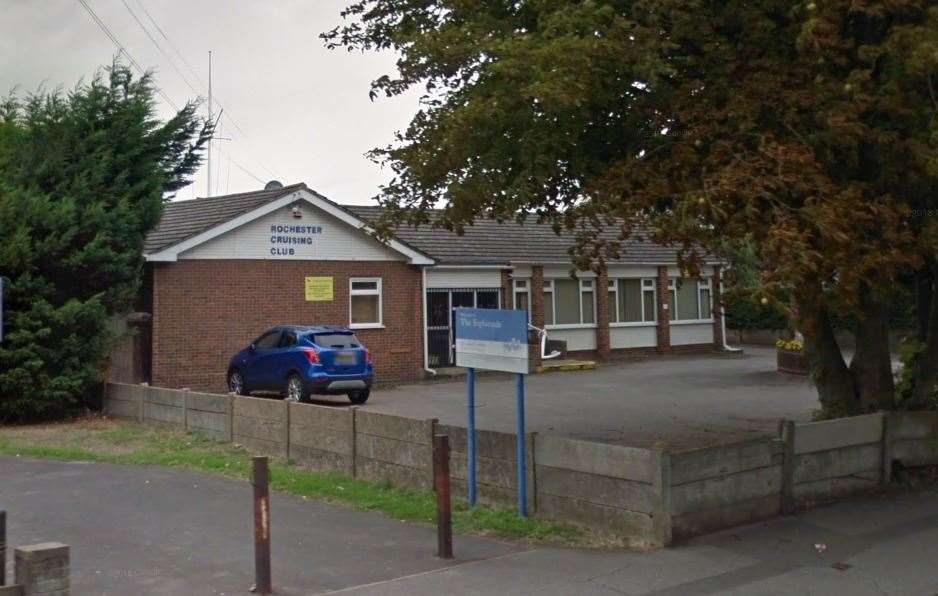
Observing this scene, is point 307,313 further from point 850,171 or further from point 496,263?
point 850,171

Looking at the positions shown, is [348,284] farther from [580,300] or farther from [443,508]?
[443,508]

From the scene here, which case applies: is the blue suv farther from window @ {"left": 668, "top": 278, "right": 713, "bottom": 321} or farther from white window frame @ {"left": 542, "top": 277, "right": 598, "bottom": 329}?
window @ {"left": 668, "top": 278, "right": 713, "bottom": 321}

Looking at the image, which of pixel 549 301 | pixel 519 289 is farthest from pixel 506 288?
pixel 549 301

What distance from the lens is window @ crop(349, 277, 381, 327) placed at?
86.5ft

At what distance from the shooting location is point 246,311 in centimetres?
2442

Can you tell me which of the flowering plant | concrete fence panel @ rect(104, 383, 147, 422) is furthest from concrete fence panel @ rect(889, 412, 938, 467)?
the flowering plant

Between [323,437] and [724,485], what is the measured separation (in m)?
5.58

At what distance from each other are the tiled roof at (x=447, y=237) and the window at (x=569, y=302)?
0.91 m

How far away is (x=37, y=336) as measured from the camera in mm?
18375

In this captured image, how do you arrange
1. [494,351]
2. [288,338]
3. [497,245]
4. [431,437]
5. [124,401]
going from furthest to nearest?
[497,245] < [288,338] < [124,401] < [431,437] < [494,351]

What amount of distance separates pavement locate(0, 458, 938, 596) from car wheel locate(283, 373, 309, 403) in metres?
8.72

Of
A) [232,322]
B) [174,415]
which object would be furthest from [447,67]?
[232,322]

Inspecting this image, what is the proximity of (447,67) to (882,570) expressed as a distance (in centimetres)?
669

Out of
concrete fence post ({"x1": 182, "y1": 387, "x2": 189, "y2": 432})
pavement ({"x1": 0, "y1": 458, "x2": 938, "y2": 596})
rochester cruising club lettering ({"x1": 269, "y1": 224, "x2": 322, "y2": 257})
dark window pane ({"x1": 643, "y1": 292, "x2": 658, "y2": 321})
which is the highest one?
rochester cruising club lettering ({"x1": 269, "y1": 224, "x2": 322, "y2": 257})
